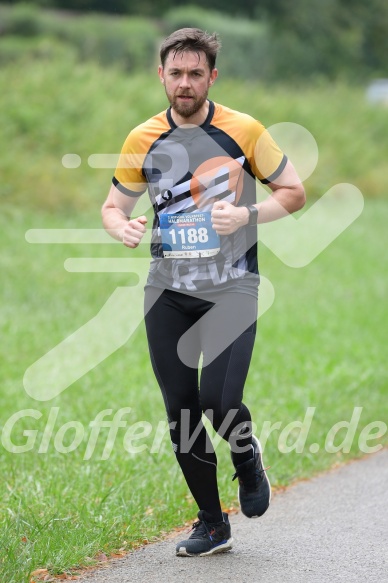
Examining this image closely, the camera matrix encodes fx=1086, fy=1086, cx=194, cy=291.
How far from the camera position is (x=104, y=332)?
13.0 metres

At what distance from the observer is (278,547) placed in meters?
5.44

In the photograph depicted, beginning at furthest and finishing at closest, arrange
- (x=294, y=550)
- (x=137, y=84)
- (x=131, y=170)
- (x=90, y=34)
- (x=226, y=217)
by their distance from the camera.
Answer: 1. (x=90, y=34)
2. (x=137, y=84)
3. (x=294, y=550)
4. (x=131, y=170)
5. (x=226, y=217)

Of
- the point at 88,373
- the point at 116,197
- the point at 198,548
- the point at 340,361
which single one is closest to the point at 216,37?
the point at 116,197

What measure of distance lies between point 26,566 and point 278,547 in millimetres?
1331

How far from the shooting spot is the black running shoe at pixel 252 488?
5.19 meters

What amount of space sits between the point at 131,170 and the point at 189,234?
0.46m

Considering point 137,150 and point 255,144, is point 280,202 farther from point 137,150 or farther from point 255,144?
point 137,150

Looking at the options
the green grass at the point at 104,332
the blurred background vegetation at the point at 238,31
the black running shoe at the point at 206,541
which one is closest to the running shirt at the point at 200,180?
the black running shoe at the point at 206,541

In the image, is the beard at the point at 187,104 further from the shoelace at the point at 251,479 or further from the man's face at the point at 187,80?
the shoelace at the point at 251,479

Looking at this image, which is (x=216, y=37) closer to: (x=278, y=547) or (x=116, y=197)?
(x=116, y=197)

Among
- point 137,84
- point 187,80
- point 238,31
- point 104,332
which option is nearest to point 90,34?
point 238,31

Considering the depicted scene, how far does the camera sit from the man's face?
193 inches

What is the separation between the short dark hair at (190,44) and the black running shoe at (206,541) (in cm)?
217

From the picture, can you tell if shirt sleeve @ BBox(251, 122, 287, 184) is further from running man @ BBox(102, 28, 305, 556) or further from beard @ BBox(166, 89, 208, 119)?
beard @ BBox(166, 89, 208, 119)
